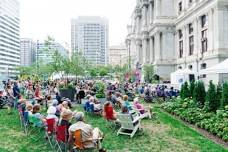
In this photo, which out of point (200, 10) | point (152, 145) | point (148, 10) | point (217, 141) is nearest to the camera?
point (152, 145)

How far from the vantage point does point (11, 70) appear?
169625mm

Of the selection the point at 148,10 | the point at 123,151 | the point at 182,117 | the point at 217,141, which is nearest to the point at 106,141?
the point at 123,151

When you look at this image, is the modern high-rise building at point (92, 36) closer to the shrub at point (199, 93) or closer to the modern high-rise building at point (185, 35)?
the modern high-rise building at point (185, 35)

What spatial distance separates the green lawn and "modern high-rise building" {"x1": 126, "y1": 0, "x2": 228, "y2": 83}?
84.6ft

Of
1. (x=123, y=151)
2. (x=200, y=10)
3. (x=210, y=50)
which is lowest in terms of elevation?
(x=123, y=151)

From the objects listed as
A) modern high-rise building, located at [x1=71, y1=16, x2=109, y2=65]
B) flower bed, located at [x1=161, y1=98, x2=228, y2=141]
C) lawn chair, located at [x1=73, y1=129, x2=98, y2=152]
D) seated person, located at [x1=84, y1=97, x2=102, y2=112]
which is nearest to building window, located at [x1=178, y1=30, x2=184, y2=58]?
flower bed, located at [x1=161, y1=98, x2=228, y2=141]

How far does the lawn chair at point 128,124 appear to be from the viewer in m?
13.4

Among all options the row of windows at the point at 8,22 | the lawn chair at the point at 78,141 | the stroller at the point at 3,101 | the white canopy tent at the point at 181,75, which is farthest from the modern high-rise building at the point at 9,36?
the lawn chair at the point at 78,141

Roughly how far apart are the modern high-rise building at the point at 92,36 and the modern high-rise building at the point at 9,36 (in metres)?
33.5

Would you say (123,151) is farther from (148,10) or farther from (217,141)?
(148,10)

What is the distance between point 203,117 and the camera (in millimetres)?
16500

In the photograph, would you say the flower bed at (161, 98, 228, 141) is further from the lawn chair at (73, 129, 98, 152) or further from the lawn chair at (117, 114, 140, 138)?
the lawn chair at (73, 129, 98, 152)

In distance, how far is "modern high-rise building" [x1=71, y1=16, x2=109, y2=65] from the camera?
494 feet

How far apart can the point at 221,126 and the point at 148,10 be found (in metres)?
65.0
